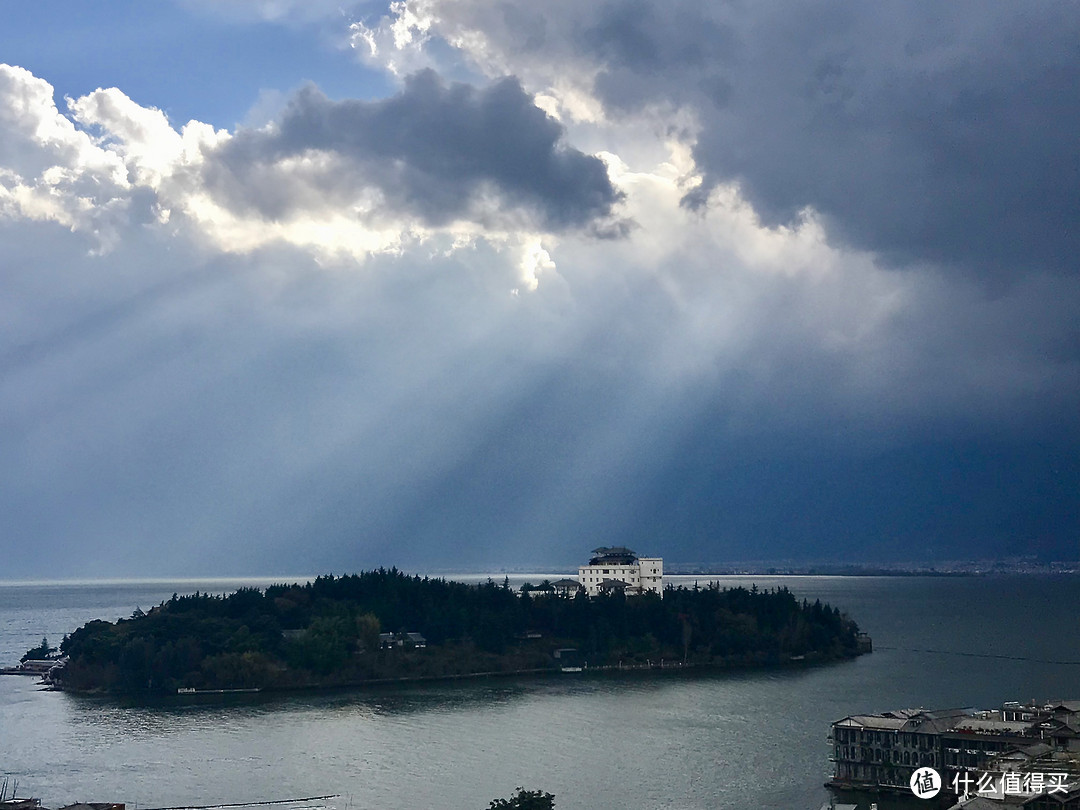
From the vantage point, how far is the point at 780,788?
3120cm

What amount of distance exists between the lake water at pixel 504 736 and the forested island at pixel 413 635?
3314 millimetres

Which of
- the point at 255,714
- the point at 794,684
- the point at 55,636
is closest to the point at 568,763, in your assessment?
the point at 255,714

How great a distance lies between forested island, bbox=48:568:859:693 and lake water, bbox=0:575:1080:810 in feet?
10.9

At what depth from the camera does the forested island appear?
181 feet

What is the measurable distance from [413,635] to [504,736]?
75.9 feet

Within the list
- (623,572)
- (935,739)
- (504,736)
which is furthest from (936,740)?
(623,572)

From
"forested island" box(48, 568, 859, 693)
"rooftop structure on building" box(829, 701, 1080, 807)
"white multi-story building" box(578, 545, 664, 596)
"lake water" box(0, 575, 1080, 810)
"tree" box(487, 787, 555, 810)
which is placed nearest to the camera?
"tree" box(487, 787, 555, 810)

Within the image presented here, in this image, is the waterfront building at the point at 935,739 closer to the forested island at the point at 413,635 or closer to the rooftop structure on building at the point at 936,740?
the rooftop structure on building at the point at 936,740

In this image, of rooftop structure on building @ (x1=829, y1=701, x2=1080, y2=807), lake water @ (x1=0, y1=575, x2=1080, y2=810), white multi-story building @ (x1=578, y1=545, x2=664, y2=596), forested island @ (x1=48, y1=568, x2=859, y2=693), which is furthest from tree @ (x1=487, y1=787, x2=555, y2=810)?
white multi-story building @ (x1=578, y1=545, x2=664, y2=596)

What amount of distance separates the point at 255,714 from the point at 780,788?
2375 cm

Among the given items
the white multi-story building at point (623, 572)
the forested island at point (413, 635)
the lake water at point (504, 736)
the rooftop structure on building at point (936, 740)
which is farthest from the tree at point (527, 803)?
the white multi-story building at point (623, 572)

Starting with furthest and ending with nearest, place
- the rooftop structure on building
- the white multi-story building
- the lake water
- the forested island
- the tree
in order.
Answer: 1. the white multi-story building
2. the forested island
3. the lake water
4. the rooftop structure on building
5. the tree

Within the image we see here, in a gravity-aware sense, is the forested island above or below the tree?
above

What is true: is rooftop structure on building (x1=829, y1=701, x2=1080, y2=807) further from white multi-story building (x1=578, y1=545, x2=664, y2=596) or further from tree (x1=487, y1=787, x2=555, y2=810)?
white multi-story building (x1=578, y1=545, x2=664, y2=596)
